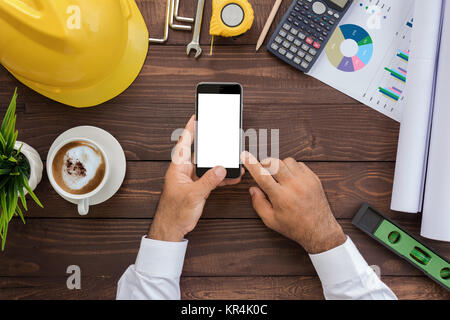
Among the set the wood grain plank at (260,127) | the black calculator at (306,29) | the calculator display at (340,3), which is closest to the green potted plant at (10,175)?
the wood grain plank at (260,127)

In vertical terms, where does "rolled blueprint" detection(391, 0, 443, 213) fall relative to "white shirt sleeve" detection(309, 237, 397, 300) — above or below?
above

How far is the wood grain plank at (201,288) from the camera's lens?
0.63 m

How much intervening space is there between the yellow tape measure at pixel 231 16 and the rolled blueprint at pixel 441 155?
1.07 ft

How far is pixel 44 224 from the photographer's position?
0.63m

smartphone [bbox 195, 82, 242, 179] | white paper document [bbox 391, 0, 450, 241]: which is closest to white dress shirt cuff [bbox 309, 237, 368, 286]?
white paper document [bbox 391, 0, 450, 241]

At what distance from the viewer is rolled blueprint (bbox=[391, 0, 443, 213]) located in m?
0.55

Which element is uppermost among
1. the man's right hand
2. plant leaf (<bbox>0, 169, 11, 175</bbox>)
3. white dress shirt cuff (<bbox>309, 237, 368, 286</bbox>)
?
plant leaf (<bbox>0, 169, 11, 175</bbox>)

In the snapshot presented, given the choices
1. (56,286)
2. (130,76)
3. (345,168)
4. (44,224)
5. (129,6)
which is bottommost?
(56,286)

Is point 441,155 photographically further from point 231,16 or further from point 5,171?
point 5,171

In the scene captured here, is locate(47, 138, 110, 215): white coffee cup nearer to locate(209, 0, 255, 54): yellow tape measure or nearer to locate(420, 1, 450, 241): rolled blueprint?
locate(209, 0, 255, 54): yellow tape measure

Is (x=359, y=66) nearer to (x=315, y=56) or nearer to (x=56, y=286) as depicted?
(x=315, y=56)

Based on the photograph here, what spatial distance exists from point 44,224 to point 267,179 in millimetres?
437

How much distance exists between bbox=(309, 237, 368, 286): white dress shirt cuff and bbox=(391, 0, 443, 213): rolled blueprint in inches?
4.5

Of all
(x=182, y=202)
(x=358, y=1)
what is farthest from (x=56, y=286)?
(x=358, y=1)
